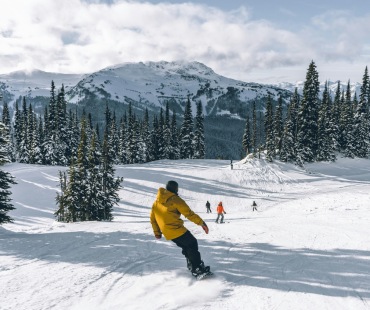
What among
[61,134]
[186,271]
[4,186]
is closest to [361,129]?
[61,134]

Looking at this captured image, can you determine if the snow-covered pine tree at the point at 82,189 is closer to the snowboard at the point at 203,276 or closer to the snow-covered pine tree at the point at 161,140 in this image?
the snowboard at the point at 203,276

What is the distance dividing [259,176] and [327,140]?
54.4 feet

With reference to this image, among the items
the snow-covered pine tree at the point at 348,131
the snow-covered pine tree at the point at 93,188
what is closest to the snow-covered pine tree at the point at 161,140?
the snow-covered pine tree at the point at 348,131

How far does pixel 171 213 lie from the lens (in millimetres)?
6469

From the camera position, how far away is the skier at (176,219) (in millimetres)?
6426

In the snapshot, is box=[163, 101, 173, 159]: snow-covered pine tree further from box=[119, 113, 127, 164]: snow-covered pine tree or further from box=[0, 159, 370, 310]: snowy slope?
box=[0, 159, 370, 310]: snowy slope

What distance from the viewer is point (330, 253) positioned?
8625mm

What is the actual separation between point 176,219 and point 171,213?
0.58ft

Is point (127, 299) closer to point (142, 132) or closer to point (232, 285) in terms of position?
point (232, 285)

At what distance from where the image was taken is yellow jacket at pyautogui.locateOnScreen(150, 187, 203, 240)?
21.0ft

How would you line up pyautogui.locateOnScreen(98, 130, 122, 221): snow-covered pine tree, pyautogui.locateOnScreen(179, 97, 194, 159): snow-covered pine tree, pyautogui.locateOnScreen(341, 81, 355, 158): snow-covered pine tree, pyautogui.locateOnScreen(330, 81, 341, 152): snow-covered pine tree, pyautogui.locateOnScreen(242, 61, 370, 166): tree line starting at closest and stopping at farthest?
pyautogui.locateOnScreen(98, 130, 122, 221): snow-covered pine tree, pyautogui.locateOnScreen(242, 61, 370, 166): tree line, pyautogui.locateOnScreen(330, 81, 341, 152): snow-covered pine tree, pyautogui.locateOnScreen(341, 81, 355, 158): snow-covered pine tree, pyautogui.locateOnScreen(179, 97, 194, 159): snow-covered pine tree

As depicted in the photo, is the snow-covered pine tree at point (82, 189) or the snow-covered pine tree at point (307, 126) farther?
the snow-covered pine tree at point (307, 126)

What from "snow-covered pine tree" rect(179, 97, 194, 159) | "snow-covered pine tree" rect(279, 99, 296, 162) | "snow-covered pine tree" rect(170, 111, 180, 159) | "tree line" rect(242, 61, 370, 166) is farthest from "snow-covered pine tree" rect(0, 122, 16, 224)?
"snow-covered pine tree" rect(170, 111, 180, 159)

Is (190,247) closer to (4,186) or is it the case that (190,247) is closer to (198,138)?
(4,186)
